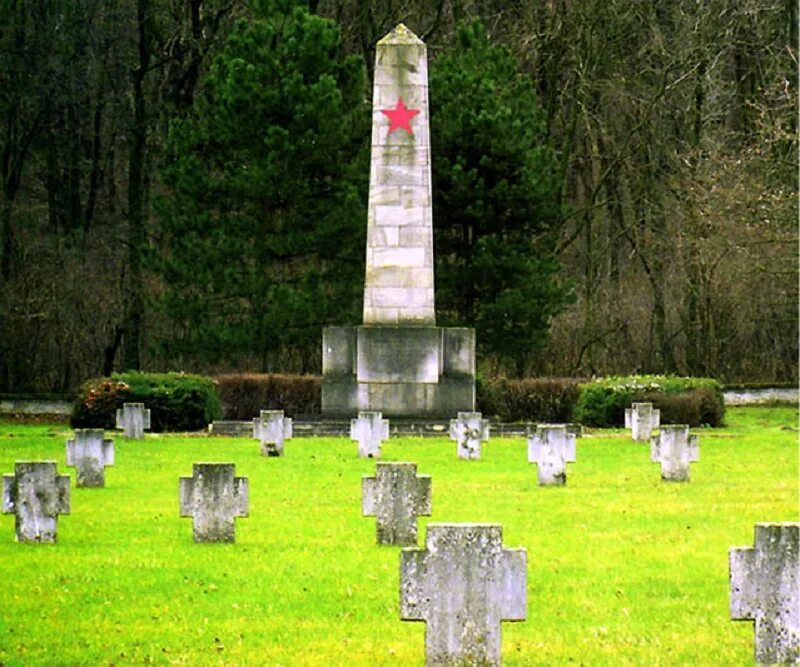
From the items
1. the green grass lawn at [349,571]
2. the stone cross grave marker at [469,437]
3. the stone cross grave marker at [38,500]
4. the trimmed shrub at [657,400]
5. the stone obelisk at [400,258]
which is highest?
the stone obelisk at [400,258]

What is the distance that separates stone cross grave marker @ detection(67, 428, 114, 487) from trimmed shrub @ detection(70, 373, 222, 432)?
1436cm

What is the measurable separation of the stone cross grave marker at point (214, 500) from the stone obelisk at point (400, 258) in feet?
65.0

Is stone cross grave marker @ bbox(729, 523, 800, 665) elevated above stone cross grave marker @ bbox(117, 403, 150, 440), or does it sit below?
below

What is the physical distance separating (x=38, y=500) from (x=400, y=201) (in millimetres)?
20800

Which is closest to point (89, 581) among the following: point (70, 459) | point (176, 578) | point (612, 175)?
point (176, 578)

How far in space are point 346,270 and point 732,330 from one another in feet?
33.8

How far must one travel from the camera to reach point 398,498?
48.0 feet

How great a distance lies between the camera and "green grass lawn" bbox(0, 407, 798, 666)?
10.5 metres

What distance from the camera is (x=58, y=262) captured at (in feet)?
164

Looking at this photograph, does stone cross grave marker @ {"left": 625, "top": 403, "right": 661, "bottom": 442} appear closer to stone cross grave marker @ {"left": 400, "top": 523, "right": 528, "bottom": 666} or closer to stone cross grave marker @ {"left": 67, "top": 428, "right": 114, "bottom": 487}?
stone cross grave marker @ {"left": 67, "top": 428, "right": 114, "bottom": 487}

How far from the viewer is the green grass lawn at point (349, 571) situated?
10.5 m

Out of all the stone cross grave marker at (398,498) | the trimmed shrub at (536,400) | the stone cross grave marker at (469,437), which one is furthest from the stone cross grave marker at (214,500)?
the trimmed shrub at (536,400)

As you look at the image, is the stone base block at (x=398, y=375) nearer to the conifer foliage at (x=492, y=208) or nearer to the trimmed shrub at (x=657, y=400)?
the trimmed shrub at (x=657, y=400)

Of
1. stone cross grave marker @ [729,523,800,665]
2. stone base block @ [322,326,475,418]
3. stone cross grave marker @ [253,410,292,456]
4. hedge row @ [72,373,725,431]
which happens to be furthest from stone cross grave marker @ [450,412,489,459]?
stone cross grave marker @ [729,523,800,665]
